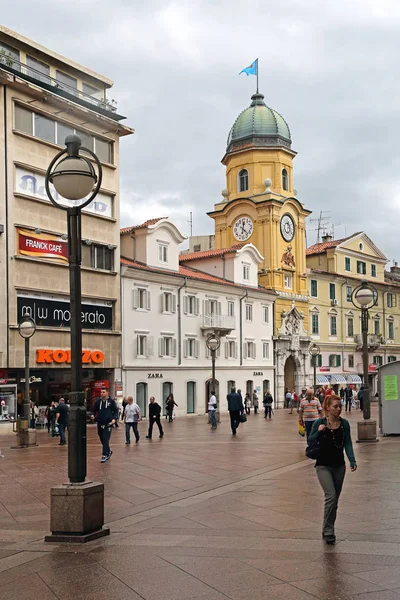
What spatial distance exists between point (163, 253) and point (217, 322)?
6461 mm

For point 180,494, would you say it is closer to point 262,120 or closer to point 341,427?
point 341,427

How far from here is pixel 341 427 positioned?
28.7 ft

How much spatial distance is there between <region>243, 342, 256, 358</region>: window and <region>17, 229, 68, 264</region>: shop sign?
20042 mm

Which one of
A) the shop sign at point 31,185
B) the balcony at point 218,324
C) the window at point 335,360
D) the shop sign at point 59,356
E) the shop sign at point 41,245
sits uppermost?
the shop sign at point 31,185

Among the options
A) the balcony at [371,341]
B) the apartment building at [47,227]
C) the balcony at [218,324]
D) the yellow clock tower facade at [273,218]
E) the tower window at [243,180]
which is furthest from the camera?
the balcony at [371,341]

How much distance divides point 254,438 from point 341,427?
16.7 meters

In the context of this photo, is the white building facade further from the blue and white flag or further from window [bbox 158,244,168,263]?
the blue and white flag

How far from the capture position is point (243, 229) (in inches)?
2410

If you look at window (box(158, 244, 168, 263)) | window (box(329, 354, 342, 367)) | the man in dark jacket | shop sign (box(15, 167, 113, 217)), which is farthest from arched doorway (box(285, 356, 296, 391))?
the man in dark jacket

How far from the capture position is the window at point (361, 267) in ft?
232

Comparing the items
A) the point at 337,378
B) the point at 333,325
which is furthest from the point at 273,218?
the point at 337,378

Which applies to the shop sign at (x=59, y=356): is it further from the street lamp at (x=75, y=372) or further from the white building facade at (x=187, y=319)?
the street lamp at (x=75, y=372)

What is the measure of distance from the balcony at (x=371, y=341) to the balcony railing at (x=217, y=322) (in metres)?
21.5

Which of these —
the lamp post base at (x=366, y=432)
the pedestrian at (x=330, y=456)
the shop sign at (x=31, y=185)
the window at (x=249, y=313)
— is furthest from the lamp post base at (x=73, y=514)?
the window at (x=249, y=313)
